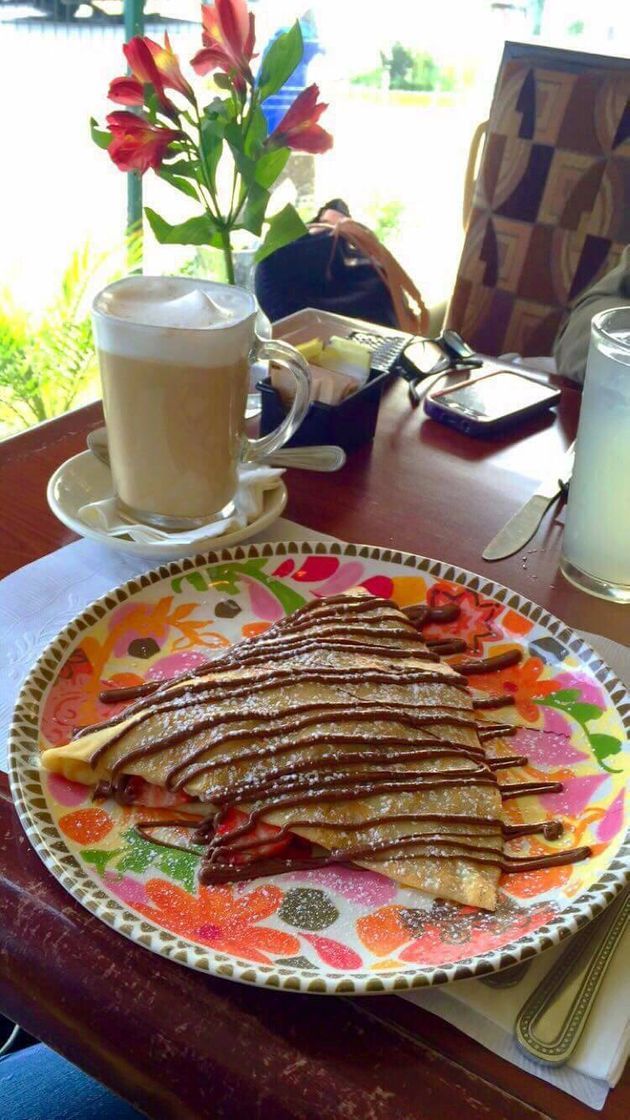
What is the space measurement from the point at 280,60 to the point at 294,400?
33 centimetres

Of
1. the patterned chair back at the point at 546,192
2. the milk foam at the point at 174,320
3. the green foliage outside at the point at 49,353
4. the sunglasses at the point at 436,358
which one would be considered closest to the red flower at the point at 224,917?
the milk foam at the point at 174,320

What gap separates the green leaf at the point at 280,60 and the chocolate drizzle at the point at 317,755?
554 mm

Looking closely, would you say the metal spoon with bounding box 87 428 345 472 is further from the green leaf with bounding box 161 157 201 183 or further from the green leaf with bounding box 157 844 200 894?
the green leaf with bounding box 157 844 200 894

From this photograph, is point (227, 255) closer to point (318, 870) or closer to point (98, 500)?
point (98, 500)

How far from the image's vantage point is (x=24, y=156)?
2.72m

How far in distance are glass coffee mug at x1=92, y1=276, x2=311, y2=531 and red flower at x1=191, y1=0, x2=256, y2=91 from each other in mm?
198

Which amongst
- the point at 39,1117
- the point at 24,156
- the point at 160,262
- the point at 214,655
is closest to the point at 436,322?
the point at 160,262

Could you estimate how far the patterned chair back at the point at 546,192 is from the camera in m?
1.71

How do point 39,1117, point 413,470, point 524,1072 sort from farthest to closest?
point 413,470, point 39,1117, point 524,1072

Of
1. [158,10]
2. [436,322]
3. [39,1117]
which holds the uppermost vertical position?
[158,10]

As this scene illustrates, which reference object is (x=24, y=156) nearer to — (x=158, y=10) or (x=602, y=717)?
(x=158, y=10)

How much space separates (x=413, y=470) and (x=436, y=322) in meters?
1.54

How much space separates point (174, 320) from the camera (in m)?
0.81

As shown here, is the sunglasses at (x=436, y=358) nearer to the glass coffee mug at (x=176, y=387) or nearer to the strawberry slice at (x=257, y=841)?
the glass coffee mug at (x=176, y=387)
